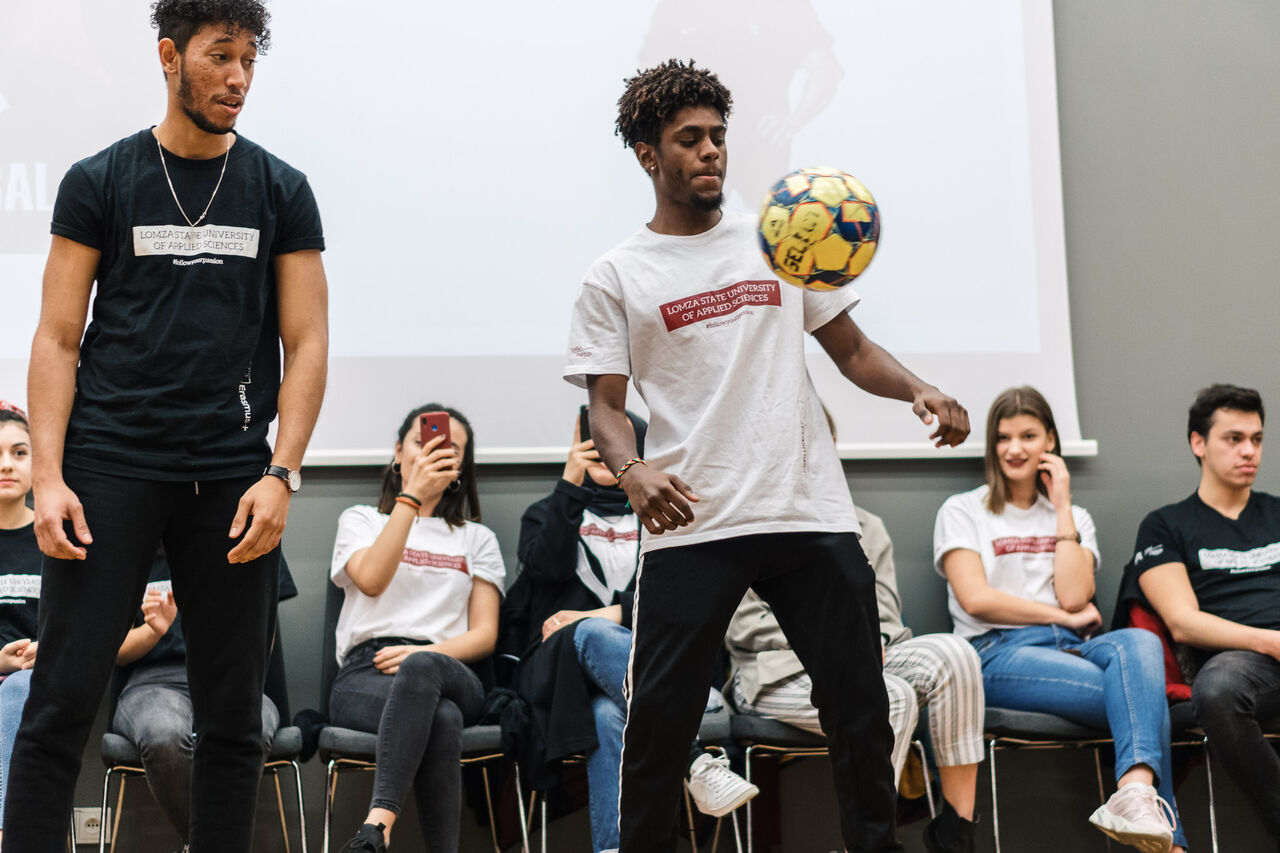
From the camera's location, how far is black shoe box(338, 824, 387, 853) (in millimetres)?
2746

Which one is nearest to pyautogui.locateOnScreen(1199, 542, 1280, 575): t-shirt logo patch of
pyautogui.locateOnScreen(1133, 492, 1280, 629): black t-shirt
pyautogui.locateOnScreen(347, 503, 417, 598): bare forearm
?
pyautogui.locateOnScreen(1133, 492, 1280, 629): black t-shirt

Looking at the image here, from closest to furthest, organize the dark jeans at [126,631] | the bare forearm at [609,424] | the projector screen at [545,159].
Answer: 1. the dark jeans at [126,631]
2. the bare forearm at [609,424]
3. the projector screen at [545,159]

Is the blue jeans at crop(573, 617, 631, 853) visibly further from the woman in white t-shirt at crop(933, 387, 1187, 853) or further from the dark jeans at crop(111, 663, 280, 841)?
the woman in white t-shirt at crop(933, 387, 1187, 853)

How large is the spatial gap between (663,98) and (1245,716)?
219 centimetres

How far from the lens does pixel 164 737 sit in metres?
2.89

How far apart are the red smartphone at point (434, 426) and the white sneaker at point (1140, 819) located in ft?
6.73

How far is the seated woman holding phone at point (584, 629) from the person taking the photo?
2945mm

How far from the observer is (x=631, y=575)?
3.49 metres

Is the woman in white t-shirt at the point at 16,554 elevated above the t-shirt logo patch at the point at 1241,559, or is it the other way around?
the woman in white t-shirt at the point at 16,554

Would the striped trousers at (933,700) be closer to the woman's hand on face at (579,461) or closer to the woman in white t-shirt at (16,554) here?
the woman's hand on face at (579,461)

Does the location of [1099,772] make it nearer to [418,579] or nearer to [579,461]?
[579,461]

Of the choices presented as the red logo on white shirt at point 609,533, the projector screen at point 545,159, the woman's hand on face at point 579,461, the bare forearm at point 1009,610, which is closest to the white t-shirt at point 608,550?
the red logo on white shirt at point 609,533

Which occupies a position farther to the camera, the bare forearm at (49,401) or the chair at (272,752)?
the chair at (272,752)

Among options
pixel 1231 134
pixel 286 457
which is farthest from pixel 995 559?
pixel 286 457
